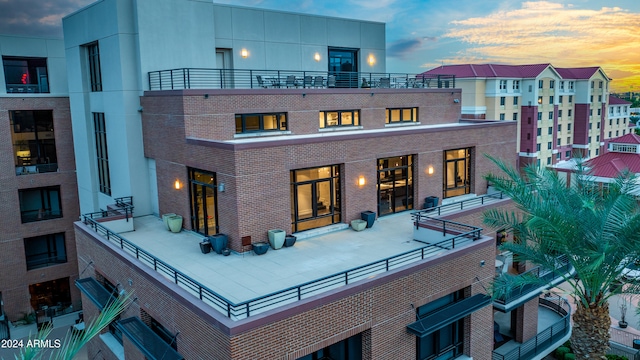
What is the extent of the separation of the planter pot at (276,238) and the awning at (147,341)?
495cm

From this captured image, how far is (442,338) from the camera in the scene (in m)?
16.7

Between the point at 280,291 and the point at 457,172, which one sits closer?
the point at 280,291

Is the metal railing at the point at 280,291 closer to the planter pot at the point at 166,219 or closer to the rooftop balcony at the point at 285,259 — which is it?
the rooftop balcony at the point at 285,259

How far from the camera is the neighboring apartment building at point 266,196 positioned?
1341cm

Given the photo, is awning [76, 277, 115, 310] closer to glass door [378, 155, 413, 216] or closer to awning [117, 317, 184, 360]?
awning [117, 317, 184, 360]

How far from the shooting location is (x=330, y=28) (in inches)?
1155

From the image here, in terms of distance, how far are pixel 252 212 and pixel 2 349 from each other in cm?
1972

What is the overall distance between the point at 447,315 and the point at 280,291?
6377 mm

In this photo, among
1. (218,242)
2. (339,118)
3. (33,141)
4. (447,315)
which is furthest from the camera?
(33,141)

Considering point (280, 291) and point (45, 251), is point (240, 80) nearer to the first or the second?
point (280, 291)

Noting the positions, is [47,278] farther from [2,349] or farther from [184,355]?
[184,355]

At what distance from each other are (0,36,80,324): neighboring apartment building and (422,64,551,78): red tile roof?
51104 mm

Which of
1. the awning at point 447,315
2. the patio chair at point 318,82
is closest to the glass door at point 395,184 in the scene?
the patio chair at point 318,82

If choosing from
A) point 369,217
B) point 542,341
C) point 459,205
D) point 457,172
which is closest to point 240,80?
point 369,217
